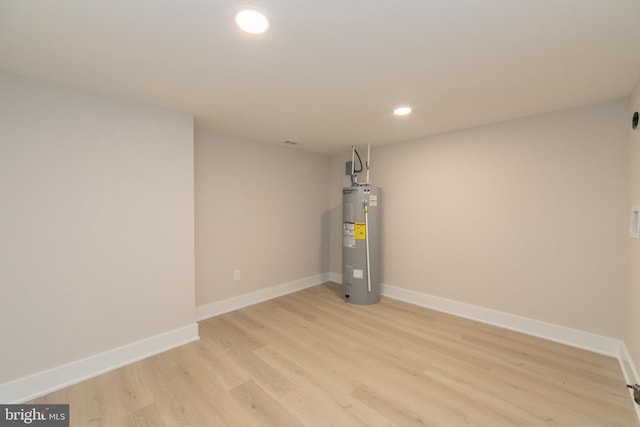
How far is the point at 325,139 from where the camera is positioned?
336cm

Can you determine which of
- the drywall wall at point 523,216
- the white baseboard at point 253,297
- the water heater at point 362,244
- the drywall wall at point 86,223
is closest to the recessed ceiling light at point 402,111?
the drywall wall at point 523,216

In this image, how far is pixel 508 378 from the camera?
1.93 metres

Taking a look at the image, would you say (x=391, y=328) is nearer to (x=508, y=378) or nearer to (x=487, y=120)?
(x=508, y=378)

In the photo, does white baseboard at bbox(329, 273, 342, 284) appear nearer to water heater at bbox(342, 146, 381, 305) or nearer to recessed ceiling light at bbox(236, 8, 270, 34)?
water heater at bbox(342, 146, 381, 305)

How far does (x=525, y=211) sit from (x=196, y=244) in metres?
3.48

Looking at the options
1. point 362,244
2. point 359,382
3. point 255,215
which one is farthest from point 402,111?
point 359,382

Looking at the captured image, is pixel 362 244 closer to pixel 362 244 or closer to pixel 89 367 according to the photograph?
pixel 362 244

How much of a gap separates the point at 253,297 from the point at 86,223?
1.99 meters

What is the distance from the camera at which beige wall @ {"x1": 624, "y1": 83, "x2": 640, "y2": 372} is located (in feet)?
5.77

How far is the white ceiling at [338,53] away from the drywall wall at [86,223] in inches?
9.2

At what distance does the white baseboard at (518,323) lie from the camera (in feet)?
7.36

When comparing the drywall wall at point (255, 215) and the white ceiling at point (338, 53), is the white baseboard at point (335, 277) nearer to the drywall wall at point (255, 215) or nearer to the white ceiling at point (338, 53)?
the drywall wall at point (255, 215)

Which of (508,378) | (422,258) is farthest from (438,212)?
(508,378)

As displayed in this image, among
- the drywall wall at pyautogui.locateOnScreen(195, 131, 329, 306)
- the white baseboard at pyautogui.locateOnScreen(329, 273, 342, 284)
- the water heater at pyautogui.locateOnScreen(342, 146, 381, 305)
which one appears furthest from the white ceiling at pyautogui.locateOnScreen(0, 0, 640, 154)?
the white baseboard at pyautogui.locateOnScreen(329, 273, 342, 284)
